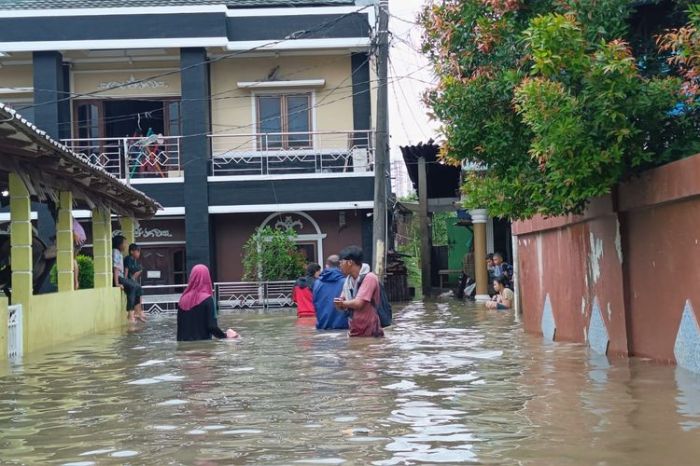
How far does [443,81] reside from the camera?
399 inches

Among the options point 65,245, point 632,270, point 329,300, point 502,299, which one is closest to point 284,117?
point 502,299

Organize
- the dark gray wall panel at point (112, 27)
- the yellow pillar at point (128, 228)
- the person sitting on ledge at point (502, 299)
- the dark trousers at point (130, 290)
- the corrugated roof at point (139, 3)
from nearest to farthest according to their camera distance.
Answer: the dark trousers at point (130, 290), the person sitting on ledge at point (502, 299), the yellow pillar at point (128, 228), the dark gray wall panel at point (112, 27), the corrugated roof at point (139, 3)

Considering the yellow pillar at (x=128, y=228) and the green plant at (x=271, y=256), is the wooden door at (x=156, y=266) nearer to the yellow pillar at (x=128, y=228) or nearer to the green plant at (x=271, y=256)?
the green plant at (x=271, y=256)

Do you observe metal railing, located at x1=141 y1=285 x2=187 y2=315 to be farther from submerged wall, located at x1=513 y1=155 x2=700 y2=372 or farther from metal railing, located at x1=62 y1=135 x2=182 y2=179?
submerged wall, located at x1=513 y1=155 x2=700 y2=372

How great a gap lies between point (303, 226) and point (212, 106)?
406 centimetres

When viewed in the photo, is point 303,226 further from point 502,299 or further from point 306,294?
point 306,294

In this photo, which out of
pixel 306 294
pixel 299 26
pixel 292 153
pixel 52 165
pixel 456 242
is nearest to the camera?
pixel 52 165

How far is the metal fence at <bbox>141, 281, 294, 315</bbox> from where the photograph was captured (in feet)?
81.8

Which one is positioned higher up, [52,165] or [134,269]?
[52,165]

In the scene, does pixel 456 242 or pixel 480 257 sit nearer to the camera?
pixel 480 257

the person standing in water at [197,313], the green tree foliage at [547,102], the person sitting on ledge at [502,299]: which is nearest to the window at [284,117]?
the person sitting on ledge at [502,299]

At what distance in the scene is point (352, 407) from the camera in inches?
281

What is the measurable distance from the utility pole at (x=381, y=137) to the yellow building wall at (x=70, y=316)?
581 cm

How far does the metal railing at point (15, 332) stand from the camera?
11.9 meters
